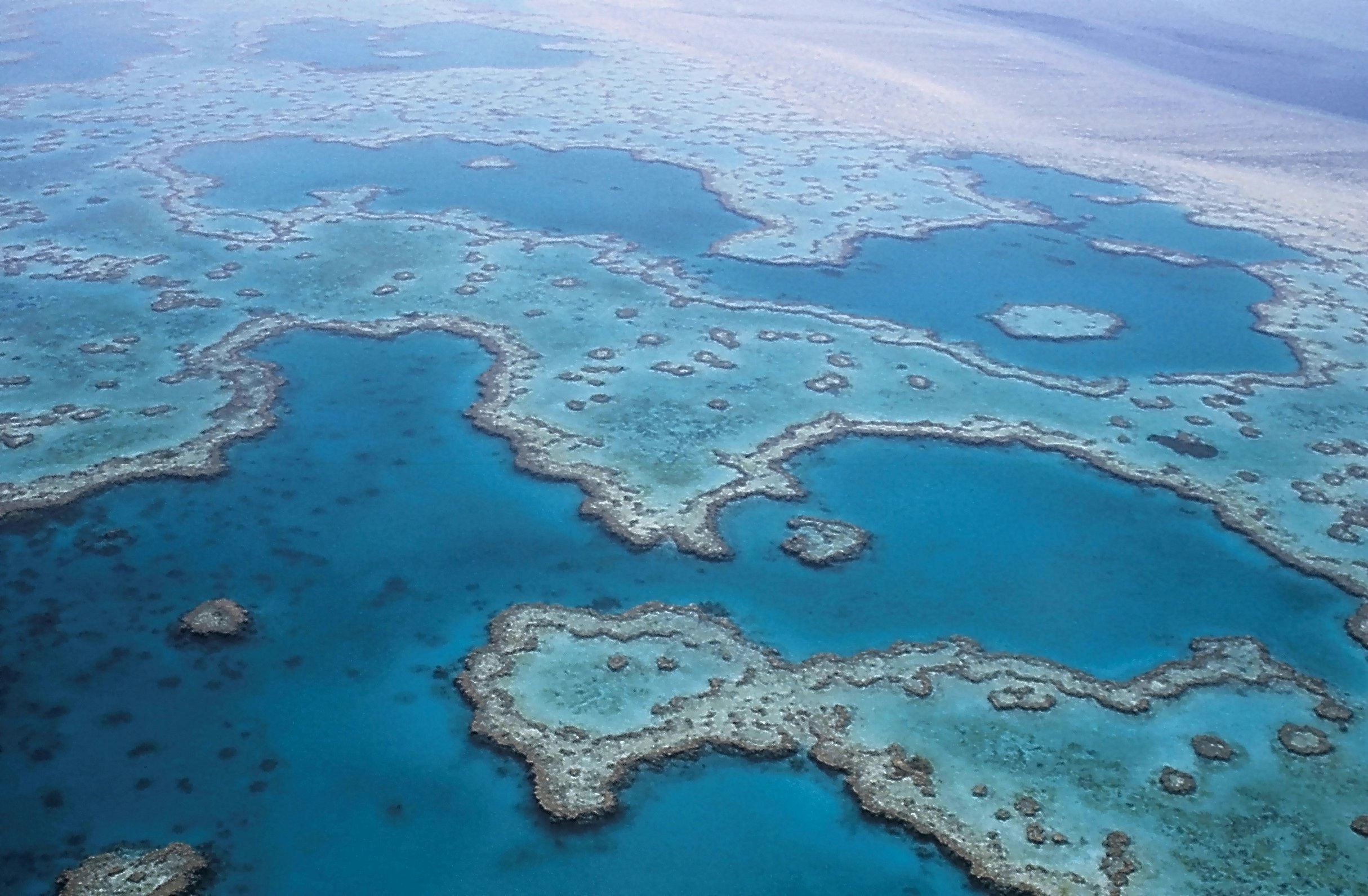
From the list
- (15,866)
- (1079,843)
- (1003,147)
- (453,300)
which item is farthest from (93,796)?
(1003,147)

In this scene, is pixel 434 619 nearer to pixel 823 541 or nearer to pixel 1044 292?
pixel 823 541

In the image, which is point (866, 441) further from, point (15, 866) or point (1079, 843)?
point (15, 866)

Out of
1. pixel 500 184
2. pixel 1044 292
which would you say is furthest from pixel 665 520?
pixel 500 184

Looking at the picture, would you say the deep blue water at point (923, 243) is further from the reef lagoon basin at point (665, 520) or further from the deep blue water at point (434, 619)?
the deep blue water at point (434, 619)

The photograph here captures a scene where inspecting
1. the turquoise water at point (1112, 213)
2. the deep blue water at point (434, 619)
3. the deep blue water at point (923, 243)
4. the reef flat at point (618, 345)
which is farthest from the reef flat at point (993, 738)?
the turquoise water at point (1112, 213)

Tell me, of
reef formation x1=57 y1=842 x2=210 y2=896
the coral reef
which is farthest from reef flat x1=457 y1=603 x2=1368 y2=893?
reef formation x1=57 y1=842 x2=210 y2=896

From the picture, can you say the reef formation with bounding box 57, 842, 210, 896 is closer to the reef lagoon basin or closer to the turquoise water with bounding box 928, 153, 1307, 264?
the reef lagoon basin
